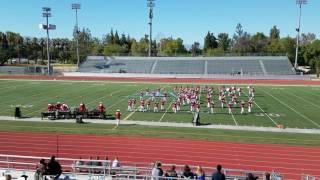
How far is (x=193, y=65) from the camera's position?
245 ft

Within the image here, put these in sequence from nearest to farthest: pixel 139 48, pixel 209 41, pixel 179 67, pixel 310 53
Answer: pixel 179 67 < pixel 310 53 < pixel 209 41 < pixel 139 48

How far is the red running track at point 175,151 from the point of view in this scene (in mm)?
17247

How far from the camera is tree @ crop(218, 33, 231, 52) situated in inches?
4704

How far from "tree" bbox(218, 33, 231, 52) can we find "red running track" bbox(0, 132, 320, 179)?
3899 inches

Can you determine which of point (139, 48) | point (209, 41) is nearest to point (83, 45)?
point (139, 48)

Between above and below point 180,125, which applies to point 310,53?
above

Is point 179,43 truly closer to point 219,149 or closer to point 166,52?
point 166,52

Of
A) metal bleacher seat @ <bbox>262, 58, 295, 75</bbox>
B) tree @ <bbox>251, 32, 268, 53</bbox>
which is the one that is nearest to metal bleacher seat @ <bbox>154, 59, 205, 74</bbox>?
metal bleacher seat @ <bbox>262, 58, 295, 75</bbox>

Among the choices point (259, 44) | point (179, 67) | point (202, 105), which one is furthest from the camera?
point (259, 44)

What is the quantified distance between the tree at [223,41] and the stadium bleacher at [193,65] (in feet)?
138

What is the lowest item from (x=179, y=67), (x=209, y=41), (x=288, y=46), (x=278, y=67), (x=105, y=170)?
(x=105, y=170)

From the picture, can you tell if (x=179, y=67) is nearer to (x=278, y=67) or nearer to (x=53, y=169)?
(x=278, y=67)

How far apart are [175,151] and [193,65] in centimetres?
5642

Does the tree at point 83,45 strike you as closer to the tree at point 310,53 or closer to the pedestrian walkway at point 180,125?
the tree at point 310,53
